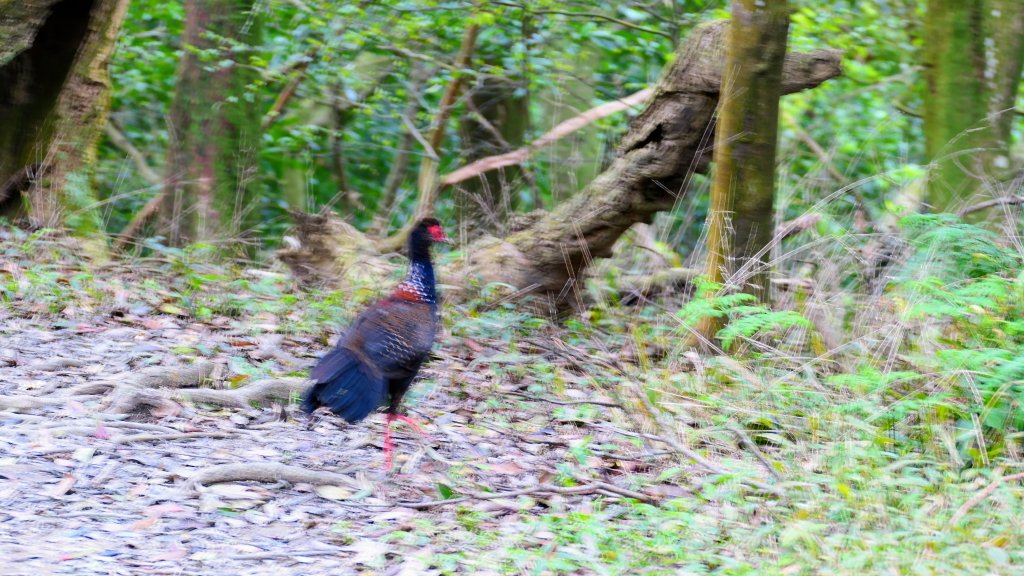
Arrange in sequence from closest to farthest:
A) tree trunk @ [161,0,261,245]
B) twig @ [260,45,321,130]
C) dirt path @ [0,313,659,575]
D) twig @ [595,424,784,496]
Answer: dirt path @ [0,313,659,575], twig @ [595,424,784,496], tree trunk @ [161,0,261,245], twig @ [260,45,321,130]

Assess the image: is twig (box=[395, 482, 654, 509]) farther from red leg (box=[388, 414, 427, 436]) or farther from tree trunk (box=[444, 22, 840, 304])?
tree trunk (box=[444, 22, 840, 304])

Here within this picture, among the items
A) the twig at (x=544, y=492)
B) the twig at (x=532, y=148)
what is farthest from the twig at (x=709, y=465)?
the twig at (x=532, y=148)

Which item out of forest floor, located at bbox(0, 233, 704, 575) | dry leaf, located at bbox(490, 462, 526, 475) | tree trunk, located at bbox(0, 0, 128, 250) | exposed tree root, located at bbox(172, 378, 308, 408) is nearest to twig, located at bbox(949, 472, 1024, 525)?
forest floor, located at bbox(0, 233, 704, 575)

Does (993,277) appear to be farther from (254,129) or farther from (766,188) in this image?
(254,129)

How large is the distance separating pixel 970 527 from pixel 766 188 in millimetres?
3101

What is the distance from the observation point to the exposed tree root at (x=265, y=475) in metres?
4.41

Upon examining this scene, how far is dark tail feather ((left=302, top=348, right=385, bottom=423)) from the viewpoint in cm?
461

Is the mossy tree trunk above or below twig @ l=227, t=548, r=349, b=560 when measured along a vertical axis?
above

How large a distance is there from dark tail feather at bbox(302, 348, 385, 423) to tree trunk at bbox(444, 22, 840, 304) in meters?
3.17

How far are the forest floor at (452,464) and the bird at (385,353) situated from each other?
1.06ft

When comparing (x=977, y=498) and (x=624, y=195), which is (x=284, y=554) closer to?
(x=977, y=498)

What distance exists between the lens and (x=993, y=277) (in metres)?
5.23

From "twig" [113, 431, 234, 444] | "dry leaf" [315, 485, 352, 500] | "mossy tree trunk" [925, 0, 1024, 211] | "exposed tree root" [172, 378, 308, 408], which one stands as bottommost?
"exposed tree root" [172, 378, 308, 408]

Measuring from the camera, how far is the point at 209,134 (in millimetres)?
9484
